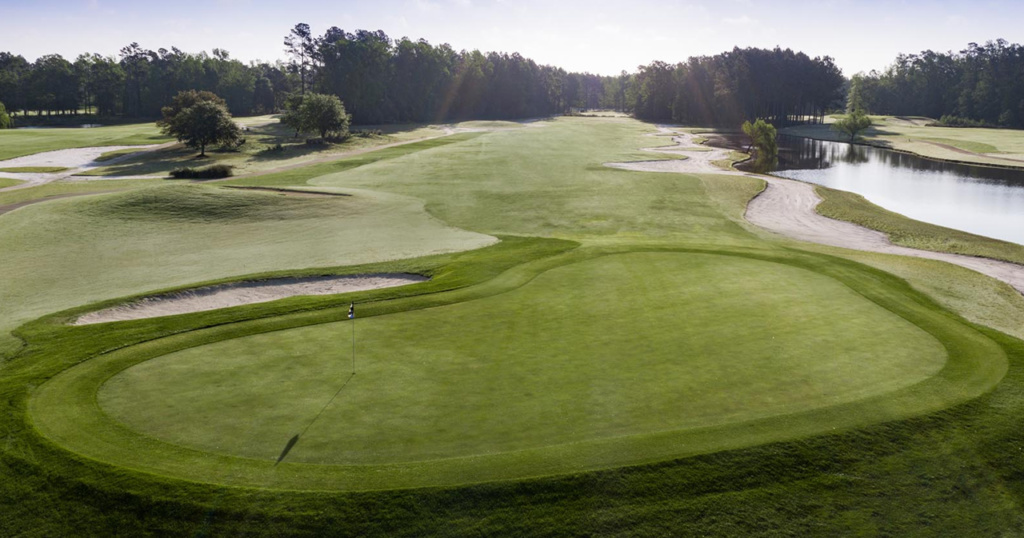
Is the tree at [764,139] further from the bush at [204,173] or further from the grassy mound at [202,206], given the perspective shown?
the bush at [204,173]

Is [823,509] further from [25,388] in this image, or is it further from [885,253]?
[885,253]

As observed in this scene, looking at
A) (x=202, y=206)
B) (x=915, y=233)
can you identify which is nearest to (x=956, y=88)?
(x=915, y=233)

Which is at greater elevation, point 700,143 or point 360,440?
point 700,143

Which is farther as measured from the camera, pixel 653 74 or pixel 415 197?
pixel 653 74

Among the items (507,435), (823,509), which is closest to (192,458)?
(507,435)

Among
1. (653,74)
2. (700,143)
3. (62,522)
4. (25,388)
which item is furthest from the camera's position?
(653,74)

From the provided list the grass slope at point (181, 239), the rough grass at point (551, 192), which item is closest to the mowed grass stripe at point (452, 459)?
the grass slope at point (181, 239)
